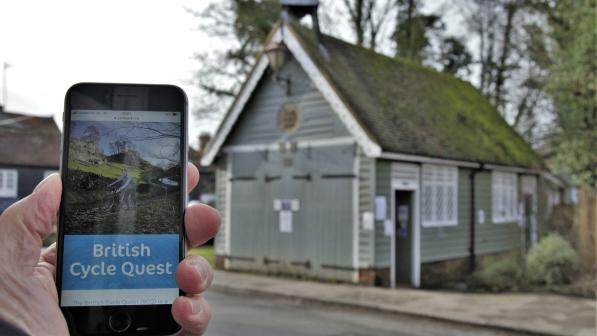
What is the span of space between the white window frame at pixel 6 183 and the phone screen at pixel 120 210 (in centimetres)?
48

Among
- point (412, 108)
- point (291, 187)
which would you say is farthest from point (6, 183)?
point (412, 108)

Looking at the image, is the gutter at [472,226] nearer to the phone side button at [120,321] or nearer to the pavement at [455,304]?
the pavement at [455,304]

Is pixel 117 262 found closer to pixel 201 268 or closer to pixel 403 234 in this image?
pixel 201 268

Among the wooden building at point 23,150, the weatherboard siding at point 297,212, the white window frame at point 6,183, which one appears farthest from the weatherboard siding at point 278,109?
the white window frame at point 6,183

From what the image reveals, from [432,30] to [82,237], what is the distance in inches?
1105

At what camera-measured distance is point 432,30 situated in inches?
1117

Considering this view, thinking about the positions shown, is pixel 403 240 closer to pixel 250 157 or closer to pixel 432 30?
pixel 250 157

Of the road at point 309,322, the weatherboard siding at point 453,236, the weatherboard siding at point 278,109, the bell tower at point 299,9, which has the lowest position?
the road at point 309,322

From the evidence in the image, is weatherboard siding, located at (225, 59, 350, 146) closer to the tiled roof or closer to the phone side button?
the tiled roof

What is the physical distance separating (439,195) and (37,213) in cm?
1377

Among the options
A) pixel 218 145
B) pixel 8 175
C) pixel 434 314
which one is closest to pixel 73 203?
pixel 8 175

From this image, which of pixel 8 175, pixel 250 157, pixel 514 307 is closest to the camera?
pixel 8 175

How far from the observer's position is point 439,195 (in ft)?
49.0

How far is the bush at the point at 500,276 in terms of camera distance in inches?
520
